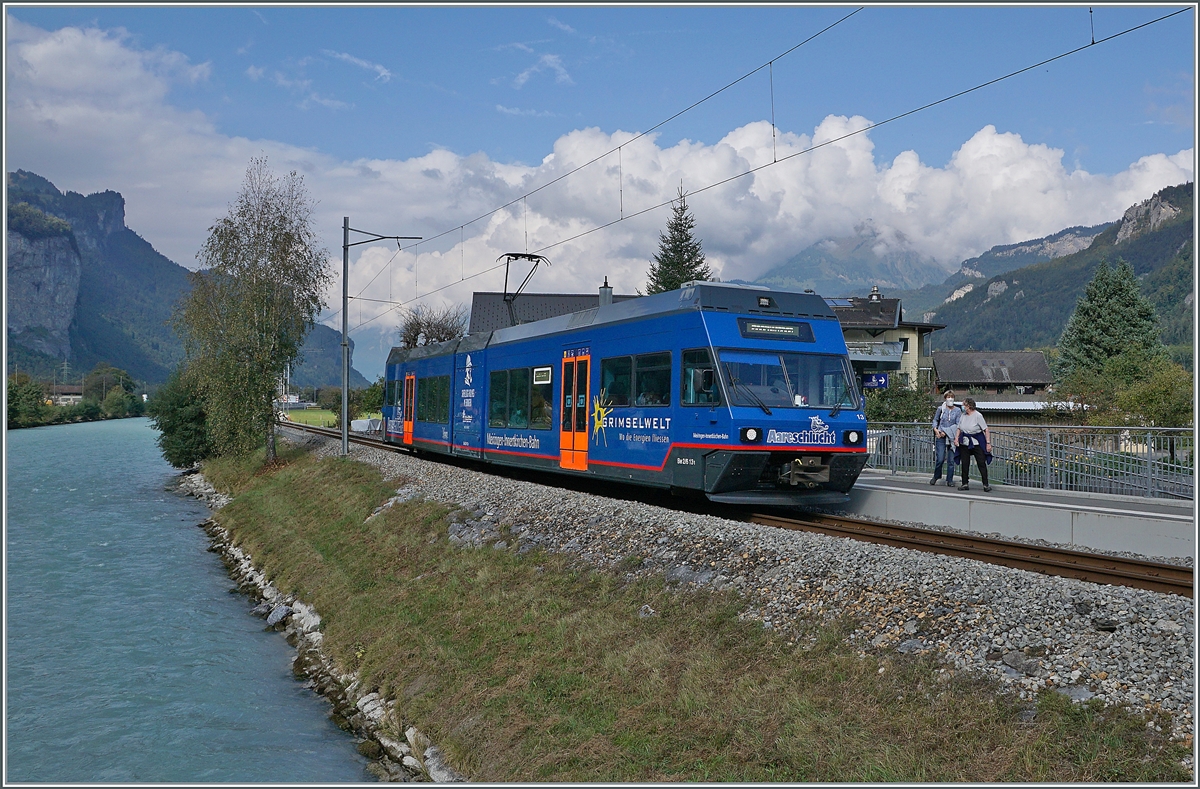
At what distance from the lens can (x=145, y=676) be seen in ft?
39.5

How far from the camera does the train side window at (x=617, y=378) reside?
1431cm

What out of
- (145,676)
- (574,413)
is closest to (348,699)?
(145,676)

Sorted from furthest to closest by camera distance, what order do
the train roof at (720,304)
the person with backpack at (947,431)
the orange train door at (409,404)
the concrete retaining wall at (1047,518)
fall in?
the orange train door at (409,404) < the person with backpack at (947,431) < the train roof at (720,304) < the concrete retaining wall at (1047,518)

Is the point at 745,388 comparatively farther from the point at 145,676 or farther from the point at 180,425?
the point at 180,425

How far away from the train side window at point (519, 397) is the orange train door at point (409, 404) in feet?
32.7

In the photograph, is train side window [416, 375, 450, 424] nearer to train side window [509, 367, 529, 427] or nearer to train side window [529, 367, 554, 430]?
train side window [509, 367, 529, 427]

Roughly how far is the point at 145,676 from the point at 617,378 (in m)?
8.13

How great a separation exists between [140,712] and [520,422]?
931 centimetres

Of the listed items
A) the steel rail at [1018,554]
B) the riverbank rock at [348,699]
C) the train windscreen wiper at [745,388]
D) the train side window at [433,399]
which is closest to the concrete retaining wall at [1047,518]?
the steel rail at [1018,554]

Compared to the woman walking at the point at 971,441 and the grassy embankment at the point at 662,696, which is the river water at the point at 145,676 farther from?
the woman walking at the point at 971,441

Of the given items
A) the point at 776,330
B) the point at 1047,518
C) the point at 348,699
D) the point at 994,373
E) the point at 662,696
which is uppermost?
the point at 994,373

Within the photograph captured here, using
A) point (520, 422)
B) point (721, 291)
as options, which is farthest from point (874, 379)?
point (520, 422)

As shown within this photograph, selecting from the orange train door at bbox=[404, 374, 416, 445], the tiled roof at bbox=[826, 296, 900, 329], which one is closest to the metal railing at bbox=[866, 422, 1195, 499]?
the orange train door at bbox=[404, 374, 416, 445]

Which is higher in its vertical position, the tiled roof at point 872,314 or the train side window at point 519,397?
the tiled roof at point 872,314
